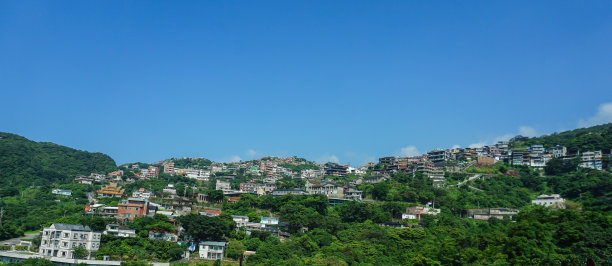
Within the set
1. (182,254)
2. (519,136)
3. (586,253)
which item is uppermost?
(519,136)

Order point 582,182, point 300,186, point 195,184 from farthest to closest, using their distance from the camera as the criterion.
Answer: point 195,184, point 300,186, point 582,182

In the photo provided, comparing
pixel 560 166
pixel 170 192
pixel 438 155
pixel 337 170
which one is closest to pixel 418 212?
pixel 560 166

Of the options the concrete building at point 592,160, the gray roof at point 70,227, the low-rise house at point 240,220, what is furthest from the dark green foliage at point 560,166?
the gray roof at point 70,227

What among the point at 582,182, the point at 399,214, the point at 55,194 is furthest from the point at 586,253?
the point at 55,194

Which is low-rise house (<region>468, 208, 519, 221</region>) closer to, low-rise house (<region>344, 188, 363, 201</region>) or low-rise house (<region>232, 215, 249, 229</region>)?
low-rise house (<region>344, 188, 363, 201</region>)

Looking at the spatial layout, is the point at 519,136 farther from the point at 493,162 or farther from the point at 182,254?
the point at 182,254
